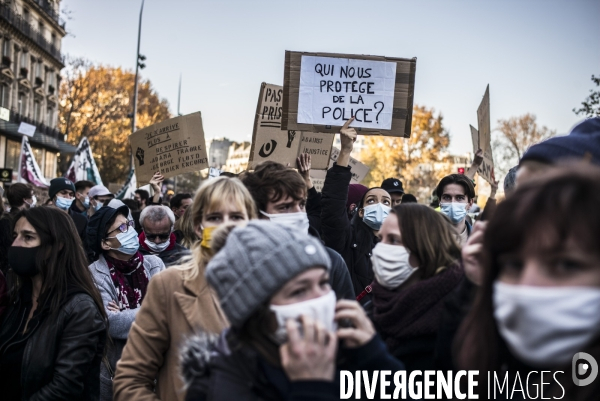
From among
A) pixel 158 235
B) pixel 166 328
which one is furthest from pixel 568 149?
pixel 158 235

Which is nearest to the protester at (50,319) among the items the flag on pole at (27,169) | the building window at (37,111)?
the flag on pole at (27,169)

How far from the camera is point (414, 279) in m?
3.03

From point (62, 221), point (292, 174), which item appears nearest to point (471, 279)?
point (292, 174)

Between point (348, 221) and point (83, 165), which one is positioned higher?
point (83, 165)

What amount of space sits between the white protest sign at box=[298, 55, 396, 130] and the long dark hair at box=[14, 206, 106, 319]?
267 cm

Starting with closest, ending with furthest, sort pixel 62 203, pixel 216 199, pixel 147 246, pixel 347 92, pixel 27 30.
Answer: pixel 216 199 < pixel 347 92 < pixel 147 246 < pixel 62 203 < pixel 27 30

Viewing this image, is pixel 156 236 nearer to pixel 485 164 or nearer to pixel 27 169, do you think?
pixel 485 164

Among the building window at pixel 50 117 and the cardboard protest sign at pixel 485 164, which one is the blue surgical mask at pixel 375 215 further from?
the building window at pixel 50 117

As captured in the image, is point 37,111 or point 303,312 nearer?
point 303,312

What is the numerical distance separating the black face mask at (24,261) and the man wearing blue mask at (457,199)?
11.2ft

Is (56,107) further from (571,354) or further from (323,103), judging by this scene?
(571,354)

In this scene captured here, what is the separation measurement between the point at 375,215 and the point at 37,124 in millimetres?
55371

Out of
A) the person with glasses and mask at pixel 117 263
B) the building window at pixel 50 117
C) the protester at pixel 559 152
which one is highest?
the building window at pixel 50 117

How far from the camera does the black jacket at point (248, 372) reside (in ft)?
6.45
